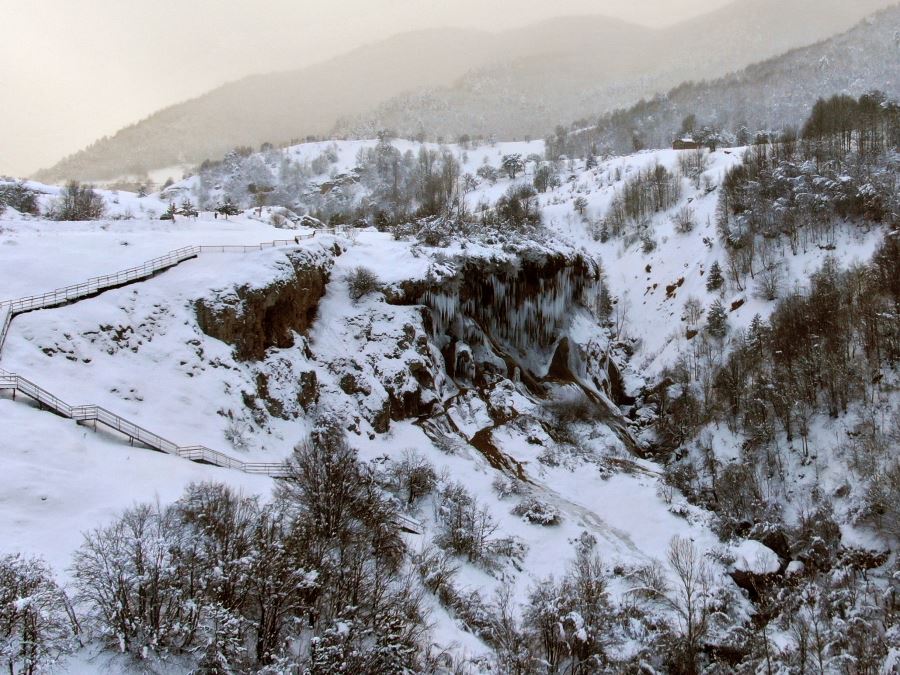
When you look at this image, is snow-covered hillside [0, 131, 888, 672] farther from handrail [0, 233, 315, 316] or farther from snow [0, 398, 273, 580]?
handrail [0, 233, 315, 316]

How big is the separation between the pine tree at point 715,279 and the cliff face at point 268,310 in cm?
3623

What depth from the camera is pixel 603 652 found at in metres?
16.8

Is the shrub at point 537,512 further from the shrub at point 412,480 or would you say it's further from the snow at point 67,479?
the snow at point 67,479

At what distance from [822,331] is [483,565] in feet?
97.8

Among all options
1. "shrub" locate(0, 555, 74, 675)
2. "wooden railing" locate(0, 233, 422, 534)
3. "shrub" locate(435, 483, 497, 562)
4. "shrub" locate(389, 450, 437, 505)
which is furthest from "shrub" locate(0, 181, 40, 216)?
"shrub" locate(0, 555, 74, 675)

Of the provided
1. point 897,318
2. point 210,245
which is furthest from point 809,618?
point 210,245

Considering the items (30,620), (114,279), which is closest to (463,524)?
(30,620)

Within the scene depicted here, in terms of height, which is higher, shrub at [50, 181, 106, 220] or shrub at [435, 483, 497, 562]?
shrub at [50, 181, 106, 220]

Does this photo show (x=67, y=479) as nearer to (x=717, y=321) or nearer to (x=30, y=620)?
(x=30, y=620)

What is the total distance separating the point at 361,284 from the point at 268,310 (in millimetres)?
6787

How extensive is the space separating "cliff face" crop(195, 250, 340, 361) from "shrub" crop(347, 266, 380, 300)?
1868 millimetres

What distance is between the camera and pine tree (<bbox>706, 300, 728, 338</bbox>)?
44844mm

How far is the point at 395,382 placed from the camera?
31797mm

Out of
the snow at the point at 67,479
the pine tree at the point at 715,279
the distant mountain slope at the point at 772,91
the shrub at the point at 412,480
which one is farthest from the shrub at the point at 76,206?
the distant mountain slope at the point at 772,91
